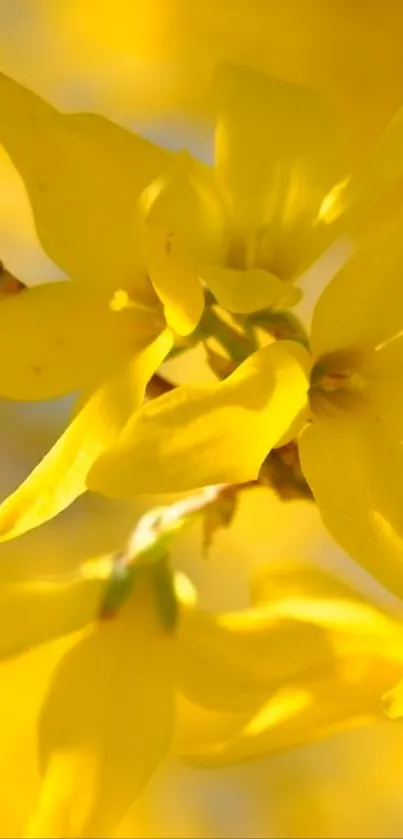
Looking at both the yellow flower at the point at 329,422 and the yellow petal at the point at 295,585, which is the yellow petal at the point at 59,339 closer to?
the yellow flower at the point at 329,422

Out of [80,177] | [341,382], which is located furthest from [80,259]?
[341,382]

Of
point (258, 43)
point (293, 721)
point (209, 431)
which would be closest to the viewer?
point (209, 431)

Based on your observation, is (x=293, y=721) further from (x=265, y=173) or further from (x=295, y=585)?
(x=265, y=173)

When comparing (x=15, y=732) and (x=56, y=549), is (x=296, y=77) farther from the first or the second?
(x=15, y=732)

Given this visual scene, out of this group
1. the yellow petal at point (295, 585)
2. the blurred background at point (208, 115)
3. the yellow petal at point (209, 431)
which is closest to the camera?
the yellow petal at point (209, 431)

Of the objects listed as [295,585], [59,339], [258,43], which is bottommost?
[295,585]

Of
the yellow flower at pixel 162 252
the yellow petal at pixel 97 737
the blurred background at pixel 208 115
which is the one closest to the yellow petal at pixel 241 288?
the yellow flower at pixel 162 252

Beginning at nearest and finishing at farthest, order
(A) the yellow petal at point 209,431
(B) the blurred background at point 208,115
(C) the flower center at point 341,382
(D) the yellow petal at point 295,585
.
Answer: (A) the yellow petal at point 209,431 < (C) the flower center at point 341,382 < (D) the yellow petal at point 295,585 < (B) the blurred background at point 208,115
